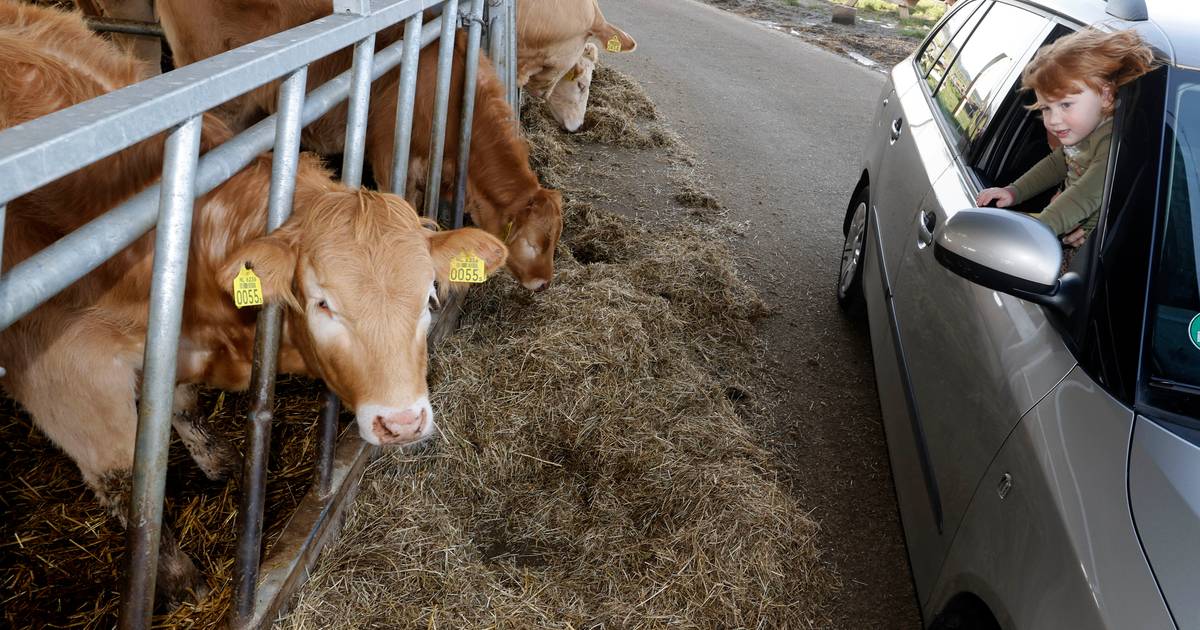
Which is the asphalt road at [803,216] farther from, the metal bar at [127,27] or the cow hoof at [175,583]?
the metal bar at [127,27]

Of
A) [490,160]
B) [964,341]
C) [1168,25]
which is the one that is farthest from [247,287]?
[1168,25]

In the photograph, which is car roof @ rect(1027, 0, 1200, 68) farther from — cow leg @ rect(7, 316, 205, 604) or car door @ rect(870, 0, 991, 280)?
cow leg @ rect(7, 316, 205, 604)

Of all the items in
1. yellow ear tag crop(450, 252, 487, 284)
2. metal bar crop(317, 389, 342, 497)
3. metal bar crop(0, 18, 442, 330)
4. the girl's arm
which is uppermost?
the girl's arm

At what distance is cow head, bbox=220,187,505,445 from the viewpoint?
2.05m

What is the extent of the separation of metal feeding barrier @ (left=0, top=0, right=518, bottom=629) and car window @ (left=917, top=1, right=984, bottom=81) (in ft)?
9.66

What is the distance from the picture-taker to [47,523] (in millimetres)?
2508

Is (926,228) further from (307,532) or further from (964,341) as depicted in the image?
(307,532)

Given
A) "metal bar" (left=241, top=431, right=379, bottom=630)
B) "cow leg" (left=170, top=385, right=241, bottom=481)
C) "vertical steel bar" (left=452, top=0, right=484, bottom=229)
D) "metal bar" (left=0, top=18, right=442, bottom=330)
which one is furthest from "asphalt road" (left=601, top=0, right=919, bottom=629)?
"metal bar" (left=0, top=18, right=442, bottom=330)

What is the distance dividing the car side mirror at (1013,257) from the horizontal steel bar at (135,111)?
5.60 ft

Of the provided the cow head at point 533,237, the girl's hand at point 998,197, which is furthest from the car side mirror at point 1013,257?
the cow head at point 533,237

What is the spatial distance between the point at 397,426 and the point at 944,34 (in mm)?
3892

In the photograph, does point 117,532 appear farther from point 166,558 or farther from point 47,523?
point 166,558

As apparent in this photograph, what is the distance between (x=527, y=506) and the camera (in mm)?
2926

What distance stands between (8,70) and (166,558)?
1.49 m
